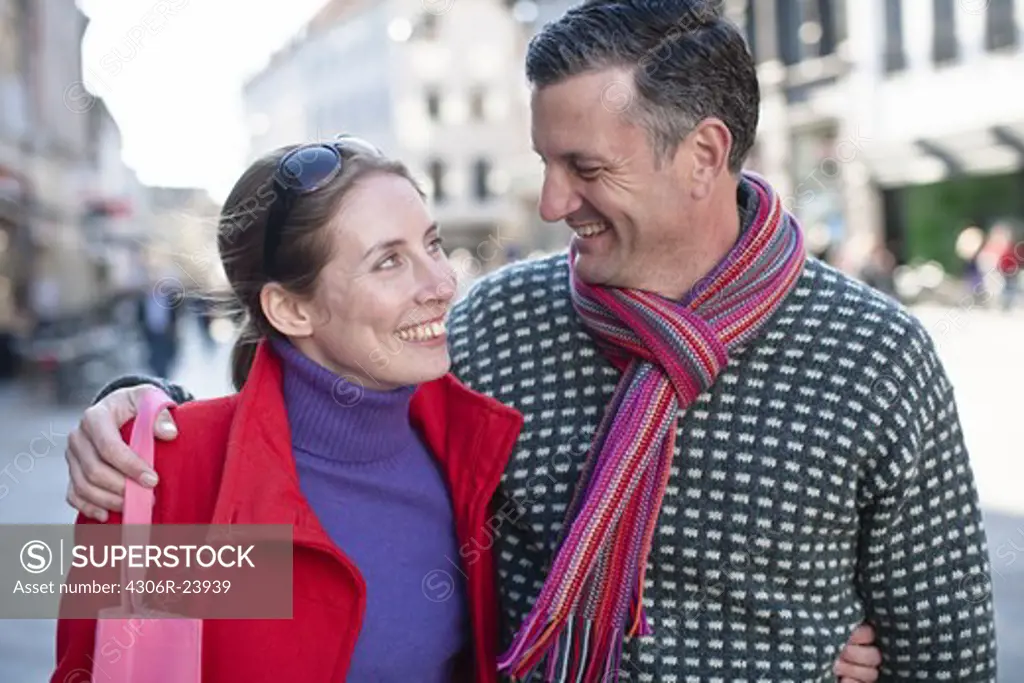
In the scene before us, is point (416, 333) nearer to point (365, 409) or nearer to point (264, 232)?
point (365, 409)

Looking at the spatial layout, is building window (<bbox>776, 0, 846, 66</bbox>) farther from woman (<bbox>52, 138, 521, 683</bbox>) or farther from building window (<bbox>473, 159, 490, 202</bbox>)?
woman (<bbox>52, 138, 521, 683</bbox>)

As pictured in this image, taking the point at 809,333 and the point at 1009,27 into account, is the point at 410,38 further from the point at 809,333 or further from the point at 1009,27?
the point at 809,333

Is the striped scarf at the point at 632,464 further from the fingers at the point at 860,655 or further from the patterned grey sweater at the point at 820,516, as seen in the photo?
the fingers at the point at 860,655

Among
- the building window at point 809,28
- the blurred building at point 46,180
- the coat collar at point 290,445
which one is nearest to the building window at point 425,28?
the blurred building at point 46,180

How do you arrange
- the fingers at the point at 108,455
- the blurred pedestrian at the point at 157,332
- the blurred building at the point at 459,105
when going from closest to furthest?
the fingers at the point at 108,455
the blurred pedestrian at the point at 157,332
the blurred building at the point at 459,105

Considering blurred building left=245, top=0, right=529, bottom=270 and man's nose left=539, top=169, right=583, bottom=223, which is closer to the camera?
man's nose left=539, top=169, right=583, bottom=223

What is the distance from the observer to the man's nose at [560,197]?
210 cm

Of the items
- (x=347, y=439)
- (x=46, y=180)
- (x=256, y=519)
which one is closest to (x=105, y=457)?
(x=256, y=519)

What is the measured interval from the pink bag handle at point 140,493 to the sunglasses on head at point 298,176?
0.34m

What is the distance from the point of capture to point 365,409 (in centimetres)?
211

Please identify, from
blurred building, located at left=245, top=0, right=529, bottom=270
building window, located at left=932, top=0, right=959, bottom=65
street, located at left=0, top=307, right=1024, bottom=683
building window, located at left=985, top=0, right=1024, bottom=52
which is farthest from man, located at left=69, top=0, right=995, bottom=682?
blurred building, located at left=245, top=0, right=529, bottom=270

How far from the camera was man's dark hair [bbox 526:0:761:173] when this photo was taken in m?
2.06

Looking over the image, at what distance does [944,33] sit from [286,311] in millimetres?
21930

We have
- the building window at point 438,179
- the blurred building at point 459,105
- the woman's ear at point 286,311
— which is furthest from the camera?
the building window at point 438,179
